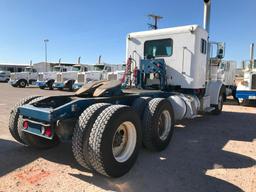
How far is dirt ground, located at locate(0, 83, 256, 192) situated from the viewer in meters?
3.49

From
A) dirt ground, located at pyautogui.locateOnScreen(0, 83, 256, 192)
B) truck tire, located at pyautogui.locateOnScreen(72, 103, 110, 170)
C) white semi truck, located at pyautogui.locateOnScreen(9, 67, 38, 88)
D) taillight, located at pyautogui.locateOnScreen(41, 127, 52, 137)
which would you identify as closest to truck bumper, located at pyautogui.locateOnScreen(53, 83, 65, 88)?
white semi truck, located at pyautogui.locateOnScreen(9, 67, 38, 88)

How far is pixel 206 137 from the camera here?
20.5 feet

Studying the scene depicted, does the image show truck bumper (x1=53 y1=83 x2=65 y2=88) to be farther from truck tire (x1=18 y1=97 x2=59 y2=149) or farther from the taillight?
the taillight

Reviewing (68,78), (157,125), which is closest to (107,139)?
(157,125)

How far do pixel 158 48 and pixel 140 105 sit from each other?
3.15 m

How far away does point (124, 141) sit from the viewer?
4.18 metres

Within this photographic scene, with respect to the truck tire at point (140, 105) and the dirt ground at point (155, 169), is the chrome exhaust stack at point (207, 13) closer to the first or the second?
the dirt ground at point (155, 169)

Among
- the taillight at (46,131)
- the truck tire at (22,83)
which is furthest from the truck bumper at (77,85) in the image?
the taillight at (46,131)

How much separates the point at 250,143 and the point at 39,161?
4650 millimetres

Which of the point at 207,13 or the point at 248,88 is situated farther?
the point at 248,88

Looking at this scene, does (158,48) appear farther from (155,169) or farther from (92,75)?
(92,75)

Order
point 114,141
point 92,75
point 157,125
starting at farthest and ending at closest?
point 92,75
point 157,125
point 114,141

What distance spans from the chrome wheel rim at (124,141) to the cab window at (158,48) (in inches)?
153

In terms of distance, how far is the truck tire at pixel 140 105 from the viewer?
198 inches
